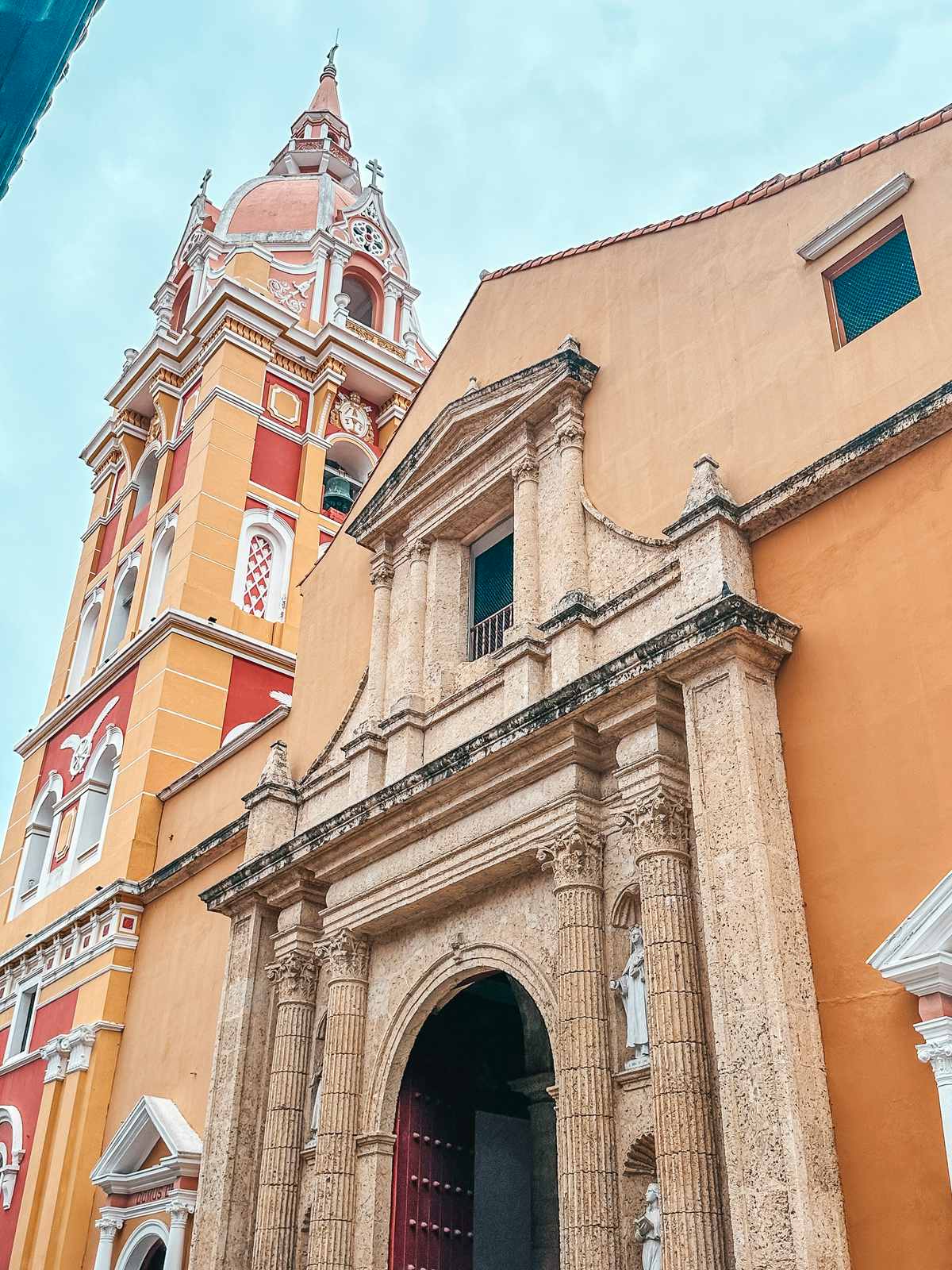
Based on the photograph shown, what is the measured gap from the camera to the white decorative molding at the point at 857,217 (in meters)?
8.80

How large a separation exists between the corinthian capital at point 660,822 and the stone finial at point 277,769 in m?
5.25

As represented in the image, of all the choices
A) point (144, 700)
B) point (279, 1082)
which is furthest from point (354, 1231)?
point (144, 700)

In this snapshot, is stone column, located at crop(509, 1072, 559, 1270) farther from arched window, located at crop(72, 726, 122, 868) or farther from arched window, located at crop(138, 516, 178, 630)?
arched window, located at crop(138, 516, 178, 630)

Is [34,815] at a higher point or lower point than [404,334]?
lower

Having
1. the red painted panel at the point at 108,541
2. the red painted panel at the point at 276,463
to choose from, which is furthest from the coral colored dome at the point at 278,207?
the red painted panel at the point at 108,541

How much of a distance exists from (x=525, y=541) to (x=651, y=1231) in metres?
5.44

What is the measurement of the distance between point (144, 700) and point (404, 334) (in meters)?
10.4

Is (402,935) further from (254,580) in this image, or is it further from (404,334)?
(404,334)

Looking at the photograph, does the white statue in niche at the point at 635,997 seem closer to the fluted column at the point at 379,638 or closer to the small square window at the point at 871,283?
the fluted column at the point at 379,638

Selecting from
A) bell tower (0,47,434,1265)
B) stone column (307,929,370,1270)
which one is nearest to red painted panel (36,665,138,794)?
bell tower (0,47,434,1265)

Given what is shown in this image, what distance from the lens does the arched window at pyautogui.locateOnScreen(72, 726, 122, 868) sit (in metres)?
17.1

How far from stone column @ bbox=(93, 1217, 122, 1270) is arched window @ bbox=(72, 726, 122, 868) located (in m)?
5.40

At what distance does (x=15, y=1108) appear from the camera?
1529cm

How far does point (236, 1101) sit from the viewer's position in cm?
1090
